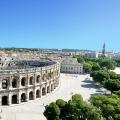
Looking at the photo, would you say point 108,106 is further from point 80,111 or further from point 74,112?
point 74,112

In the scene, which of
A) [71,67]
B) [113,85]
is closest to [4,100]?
[113,85]

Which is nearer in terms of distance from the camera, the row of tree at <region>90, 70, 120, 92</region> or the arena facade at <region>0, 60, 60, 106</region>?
the arena facade at <region>0, 60, 60, 106</region>

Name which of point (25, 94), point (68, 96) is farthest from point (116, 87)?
point (25, 94)

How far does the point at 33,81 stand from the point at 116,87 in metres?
23.5

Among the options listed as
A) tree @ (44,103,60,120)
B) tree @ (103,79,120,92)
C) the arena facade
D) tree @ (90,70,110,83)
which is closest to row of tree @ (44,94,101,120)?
tree @ (44,103,60,120)

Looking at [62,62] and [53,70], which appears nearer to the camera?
[53,70]

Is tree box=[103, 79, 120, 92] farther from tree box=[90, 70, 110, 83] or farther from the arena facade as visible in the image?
the arena facade

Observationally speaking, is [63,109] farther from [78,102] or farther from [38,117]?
[38,117]

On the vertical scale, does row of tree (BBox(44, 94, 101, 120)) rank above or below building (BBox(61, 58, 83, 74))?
above

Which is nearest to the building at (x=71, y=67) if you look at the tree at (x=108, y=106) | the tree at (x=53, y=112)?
the tree at (x=108, y=106)

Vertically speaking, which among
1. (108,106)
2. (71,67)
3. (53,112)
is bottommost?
(71,67)

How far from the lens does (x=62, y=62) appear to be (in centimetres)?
13638

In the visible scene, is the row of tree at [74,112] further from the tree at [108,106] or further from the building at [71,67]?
the building at [71,67]

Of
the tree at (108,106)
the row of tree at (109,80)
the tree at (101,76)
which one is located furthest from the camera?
the tree at (101,76)
